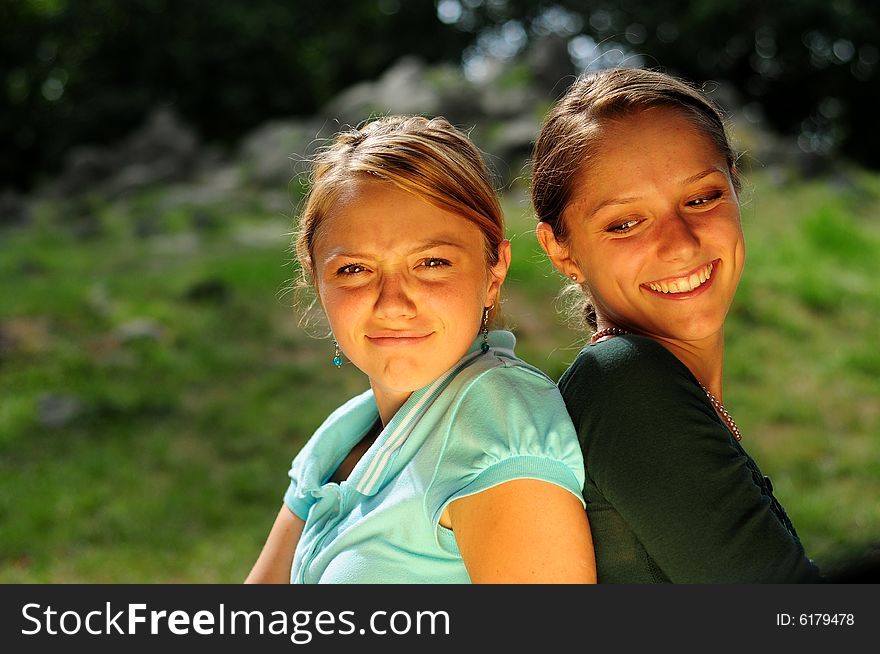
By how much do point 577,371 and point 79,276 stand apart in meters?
6.44

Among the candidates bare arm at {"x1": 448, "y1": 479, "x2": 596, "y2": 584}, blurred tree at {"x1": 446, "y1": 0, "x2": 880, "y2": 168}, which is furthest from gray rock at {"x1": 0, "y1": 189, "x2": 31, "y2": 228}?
bare arm at {"x1": 448, "y1": 479, "x2": 596, "y2": 584}

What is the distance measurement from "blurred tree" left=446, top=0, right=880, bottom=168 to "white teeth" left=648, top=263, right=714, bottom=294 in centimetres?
1165

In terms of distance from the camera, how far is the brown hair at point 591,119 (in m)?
1.62

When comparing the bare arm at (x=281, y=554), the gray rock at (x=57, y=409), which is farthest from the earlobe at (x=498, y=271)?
the gray rock at (x=57, y=409)

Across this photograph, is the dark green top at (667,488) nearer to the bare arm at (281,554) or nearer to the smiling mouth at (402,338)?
the smiling mouth at (402,338)

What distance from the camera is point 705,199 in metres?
1.59

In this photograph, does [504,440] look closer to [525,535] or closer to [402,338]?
[525,535]

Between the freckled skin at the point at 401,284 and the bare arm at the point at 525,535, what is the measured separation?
0.84 feet

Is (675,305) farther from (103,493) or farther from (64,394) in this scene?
(64,394)

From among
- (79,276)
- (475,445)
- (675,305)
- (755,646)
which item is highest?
(79,276)

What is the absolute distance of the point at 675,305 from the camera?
1584 mm

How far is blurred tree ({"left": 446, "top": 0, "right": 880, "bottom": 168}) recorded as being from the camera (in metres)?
12.6

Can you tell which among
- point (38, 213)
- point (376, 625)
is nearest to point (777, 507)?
point (376, 625)

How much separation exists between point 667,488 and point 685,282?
1.19 ft
